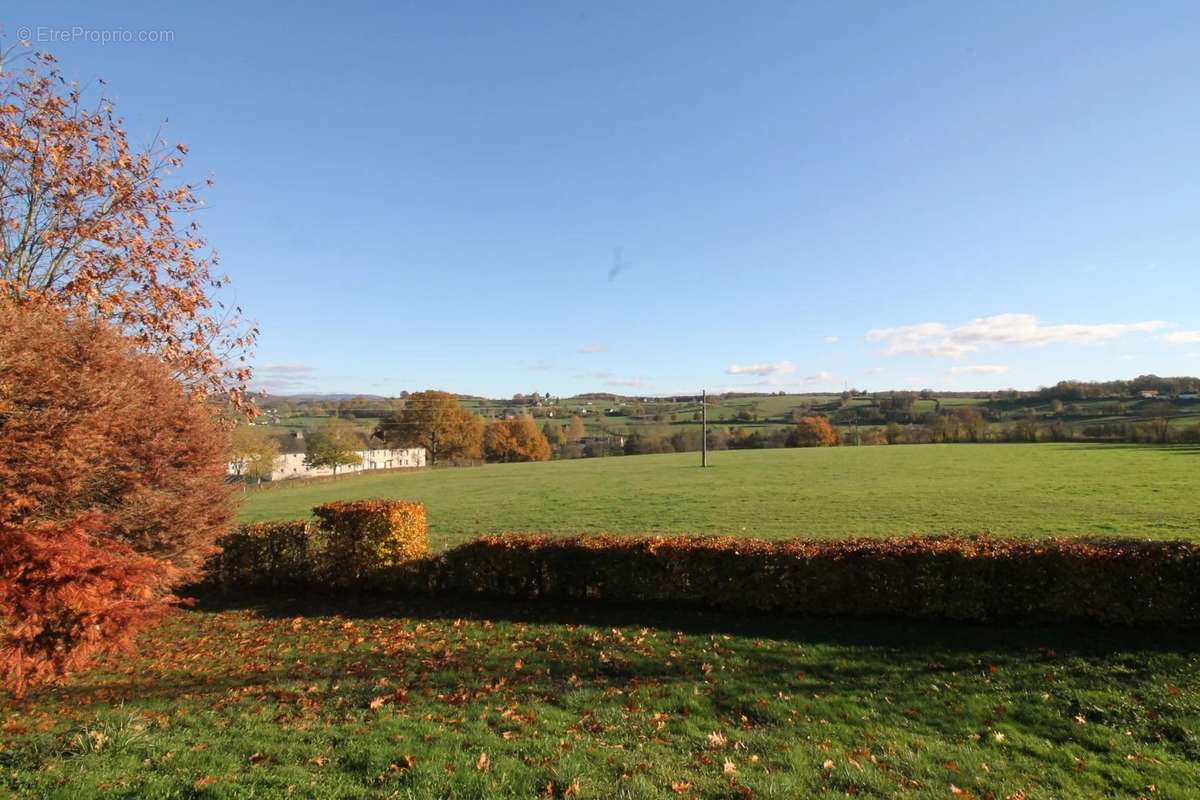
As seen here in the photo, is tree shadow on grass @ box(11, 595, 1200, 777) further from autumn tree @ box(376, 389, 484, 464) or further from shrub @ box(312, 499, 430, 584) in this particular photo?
autumn tree @ box(376, 389, 484, 464)

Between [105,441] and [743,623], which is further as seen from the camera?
[743,623]

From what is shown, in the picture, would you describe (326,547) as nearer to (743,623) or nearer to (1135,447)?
(743,623)

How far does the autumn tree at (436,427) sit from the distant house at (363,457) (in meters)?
2.15

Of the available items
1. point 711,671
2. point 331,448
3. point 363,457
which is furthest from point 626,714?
point 363,457

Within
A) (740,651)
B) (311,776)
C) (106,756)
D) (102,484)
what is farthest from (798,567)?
(102,484)

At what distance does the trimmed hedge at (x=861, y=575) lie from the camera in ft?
28.7

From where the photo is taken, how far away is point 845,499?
95.4ft

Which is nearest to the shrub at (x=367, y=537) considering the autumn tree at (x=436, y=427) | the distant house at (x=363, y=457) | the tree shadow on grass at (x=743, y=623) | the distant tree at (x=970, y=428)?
the tree shadow on grass at (x=743, y=623)

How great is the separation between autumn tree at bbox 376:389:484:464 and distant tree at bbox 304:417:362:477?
12103 mm

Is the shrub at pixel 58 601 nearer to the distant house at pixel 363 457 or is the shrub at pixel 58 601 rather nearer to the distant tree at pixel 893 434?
the distant house at pixel 363 457

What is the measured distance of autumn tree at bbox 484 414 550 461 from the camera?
108 metres

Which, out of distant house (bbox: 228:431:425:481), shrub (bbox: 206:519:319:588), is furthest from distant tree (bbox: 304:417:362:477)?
shrub (bbox: 206:519:319:588)

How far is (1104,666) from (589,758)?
680 cm

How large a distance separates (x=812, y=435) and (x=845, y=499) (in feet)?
255
